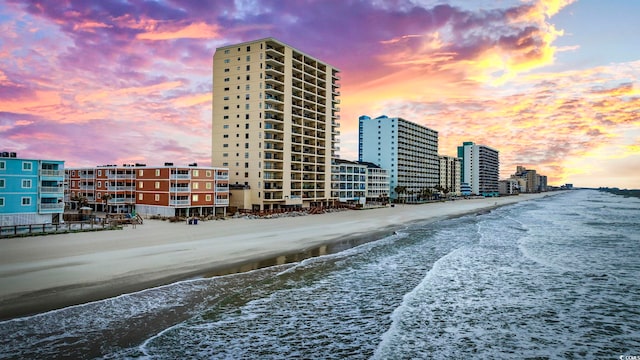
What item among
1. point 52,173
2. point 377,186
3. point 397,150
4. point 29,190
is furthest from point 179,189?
point 397,150

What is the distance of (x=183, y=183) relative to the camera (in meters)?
58.9

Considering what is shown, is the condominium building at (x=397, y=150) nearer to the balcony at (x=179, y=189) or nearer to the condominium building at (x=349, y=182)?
the condominium building at (x=349, y=182)

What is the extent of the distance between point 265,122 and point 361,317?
59255 mm

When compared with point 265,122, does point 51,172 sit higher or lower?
lower

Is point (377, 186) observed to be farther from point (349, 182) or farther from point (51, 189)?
point (51, 189)

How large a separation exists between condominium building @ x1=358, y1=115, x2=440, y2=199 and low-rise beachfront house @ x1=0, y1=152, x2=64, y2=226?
4461 inches

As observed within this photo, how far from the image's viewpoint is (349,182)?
343 feet

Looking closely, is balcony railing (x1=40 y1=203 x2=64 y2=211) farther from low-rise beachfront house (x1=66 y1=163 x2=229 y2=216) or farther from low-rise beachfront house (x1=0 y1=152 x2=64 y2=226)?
low-rise beachfront house (x1=66 y1=163 x2=229 y2=216)

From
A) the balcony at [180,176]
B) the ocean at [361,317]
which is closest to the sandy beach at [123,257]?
the ocean at [361,317]

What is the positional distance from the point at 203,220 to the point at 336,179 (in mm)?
49227

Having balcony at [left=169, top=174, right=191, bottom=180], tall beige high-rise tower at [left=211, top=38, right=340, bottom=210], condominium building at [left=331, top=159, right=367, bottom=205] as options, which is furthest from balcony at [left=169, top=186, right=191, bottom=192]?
condominium building at [left=331, top=159, right=367, bottom=205]

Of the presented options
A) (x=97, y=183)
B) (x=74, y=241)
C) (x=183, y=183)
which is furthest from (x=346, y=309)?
(x=97, y=183)

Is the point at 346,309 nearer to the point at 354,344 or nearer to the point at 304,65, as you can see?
the point at 354,344

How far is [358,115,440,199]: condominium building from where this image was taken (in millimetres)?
→ 149500
